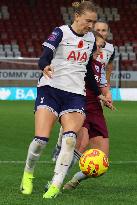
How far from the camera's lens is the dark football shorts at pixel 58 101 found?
772 cm

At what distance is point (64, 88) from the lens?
7770 mm

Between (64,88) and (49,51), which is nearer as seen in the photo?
(49,51)

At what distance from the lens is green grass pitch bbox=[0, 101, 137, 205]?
24.2 feet

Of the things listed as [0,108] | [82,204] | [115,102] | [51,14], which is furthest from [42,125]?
[51,14]

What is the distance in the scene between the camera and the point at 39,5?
43.7 metres

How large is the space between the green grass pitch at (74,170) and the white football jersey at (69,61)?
1.15 meters

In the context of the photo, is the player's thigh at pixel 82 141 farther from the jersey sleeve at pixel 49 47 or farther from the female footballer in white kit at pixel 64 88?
the jersey sleeve at pixel 49 47

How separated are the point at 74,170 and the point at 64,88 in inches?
108

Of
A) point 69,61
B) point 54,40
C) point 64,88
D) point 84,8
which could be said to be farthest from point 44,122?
point 84,8

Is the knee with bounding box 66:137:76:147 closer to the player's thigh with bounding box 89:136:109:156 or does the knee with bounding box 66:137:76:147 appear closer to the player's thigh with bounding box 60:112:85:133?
the player's thigh with bounding box 60:112:85:133

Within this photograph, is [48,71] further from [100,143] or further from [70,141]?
[100,143]

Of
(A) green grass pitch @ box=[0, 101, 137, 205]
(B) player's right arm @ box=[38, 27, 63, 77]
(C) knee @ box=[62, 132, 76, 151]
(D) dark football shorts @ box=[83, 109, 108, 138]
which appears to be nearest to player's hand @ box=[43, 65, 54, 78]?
(B) player's right arm @ box=[38, 27, 63, 77]

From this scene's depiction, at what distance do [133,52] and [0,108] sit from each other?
1639 cm

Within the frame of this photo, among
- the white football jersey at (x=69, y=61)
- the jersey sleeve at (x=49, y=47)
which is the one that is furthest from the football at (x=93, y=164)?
the jersey sleeve at (x=49, y=47)
